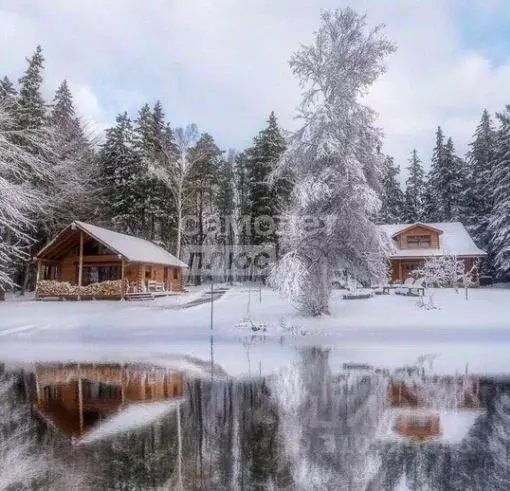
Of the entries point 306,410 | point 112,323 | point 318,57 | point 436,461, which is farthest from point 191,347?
point 318,57

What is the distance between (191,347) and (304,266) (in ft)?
23.6

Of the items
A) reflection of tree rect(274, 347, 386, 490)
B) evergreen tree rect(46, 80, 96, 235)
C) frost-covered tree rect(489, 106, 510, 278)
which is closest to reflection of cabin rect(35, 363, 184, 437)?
reflection of tree rect(274, 347, 386, 490)

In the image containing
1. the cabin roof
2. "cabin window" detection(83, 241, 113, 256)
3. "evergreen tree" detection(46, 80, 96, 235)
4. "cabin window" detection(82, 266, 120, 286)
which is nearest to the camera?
the cabin roof

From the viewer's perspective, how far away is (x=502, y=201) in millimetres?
38594

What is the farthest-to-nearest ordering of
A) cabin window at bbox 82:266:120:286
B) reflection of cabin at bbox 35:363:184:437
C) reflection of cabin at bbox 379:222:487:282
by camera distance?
1. reflection of cabin at bbox 379:222:487:282
2. cabin window at bbox 82:266:120:286
3. reflection of cabin at bbox 35:363:184:437

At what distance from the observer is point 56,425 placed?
290 inches

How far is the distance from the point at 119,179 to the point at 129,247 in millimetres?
13145

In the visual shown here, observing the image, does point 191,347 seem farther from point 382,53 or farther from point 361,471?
point 382,53

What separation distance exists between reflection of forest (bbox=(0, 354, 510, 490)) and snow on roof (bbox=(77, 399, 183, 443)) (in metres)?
0.21

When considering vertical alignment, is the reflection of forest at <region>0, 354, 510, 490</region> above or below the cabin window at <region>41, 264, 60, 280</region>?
below

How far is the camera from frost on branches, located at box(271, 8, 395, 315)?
75.1 ft

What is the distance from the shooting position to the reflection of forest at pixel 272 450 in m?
5.16

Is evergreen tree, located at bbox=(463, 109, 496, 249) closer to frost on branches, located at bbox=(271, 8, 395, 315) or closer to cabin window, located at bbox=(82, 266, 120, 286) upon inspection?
frost on branches, located at bbox=(271, 8, 395, 315)

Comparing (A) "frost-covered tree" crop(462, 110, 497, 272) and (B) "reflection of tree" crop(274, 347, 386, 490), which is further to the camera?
(A) "frost-covered tree" crop(462, 110, 497, 272)
